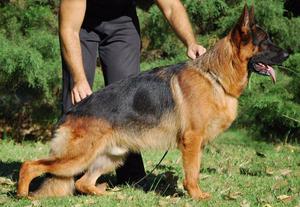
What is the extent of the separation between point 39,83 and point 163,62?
93.7 inches

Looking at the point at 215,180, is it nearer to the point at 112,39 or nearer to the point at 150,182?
the point at 150,182

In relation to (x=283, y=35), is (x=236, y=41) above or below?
above

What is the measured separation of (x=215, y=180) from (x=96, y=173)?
148 centimetres

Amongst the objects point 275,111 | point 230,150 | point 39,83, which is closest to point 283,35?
point 275,111

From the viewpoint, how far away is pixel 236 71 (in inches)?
216

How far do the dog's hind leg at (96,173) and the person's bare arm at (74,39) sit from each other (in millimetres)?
784

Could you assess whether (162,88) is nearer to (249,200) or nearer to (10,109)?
(249,200)

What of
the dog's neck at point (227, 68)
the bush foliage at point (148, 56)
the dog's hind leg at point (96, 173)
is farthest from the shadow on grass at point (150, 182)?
the bush foliage at point (148, 56)

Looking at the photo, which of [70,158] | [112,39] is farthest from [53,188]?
[112,39]

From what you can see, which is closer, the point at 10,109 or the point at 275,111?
the point at 275,111

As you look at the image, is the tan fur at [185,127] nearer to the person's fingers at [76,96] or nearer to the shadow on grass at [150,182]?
the person's fingers at [76,96]

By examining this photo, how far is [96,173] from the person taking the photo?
6.05 meters

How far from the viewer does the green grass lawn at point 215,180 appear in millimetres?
5480

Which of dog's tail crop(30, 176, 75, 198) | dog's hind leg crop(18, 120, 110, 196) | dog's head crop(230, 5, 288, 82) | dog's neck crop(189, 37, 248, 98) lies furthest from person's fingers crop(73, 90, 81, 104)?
dog's head crop(230, 5, 288, 82)
